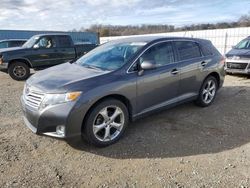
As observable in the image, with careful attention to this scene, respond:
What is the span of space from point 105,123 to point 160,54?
1.74 metres

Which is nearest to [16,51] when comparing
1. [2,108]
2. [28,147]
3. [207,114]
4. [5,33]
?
[2,108]

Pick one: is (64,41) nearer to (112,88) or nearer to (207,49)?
(207,49)

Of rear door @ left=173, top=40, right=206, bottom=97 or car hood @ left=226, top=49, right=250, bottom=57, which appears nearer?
rear door @ left=173, top=40, right=206, bottom=97

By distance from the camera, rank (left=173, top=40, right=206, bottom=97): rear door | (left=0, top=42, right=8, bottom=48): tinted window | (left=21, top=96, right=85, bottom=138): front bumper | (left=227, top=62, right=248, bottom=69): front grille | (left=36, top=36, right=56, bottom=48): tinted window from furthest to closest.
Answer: (left=0, top=42, right=8, bottom=48): tinted window, (left=36, top=36, right=56, bottom=48): tinted window, (left=227, top=62, right=248, bottom=69): front grille, (left=173, top=40, right=206, bottom=97): rear door, (left=21, top=96, right=85, bottom=138): front bumper

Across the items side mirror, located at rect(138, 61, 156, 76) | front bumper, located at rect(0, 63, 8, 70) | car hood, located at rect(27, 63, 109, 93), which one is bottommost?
front bumper, located at rect(0, 63, 8, 70)

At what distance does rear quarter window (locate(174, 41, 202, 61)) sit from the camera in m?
5.00

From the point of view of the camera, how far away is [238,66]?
9305 millimetres

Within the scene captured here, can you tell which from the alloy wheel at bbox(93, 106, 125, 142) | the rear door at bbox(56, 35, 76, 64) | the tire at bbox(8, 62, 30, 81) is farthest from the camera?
the rear door at bbox(56, 35, 76, 64)

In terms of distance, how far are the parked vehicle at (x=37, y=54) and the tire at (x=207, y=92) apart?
5.90m

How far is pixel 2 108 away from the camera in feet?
19.5

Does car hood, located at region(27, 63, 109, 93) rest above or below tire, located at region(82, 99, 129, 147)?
above

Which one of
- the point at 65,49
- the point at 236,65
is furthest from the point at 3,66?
the point at 236,65

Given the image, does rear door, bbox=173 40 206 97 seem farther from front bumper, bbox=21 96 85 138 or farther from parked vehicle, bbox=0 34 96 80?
parked vehicle, bbox=0 34 96 80

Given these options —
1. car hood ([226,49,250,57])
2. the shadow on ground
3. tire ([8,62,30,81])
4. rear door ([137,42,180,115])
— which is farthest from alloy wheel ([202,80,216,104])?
tire ([8,62,30,81])
